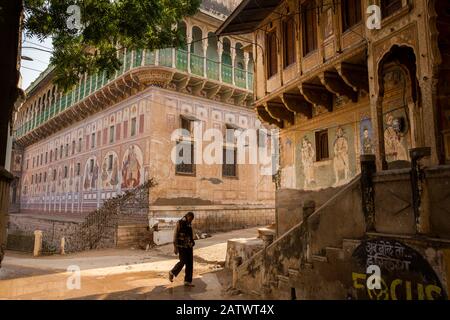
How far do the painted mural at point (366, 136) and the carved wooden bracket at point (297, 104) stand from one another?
238cm

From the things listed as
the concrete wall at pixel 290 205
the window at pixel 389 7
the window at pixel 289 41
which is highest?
the window at pixel 289 41

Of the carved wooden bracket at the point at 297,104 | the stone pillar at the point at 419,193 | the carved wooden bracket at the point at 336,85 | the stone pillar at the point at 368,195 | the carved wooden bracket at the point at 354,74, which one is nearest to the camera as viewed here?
the stone pillar at the point at 419,193

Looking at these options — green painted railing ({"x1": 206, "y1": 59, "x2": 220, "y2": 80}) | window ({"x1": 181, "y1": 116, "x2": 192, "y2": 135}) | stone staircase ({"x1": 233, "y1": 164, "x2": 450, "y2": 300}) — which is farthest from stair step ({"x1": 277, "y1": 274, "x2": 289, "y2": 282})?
green painted railing ({"x1": 206, "y1": 59, "x2": 220, "y2": 80})

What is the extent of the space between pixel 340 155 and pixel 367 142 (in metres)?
1.07

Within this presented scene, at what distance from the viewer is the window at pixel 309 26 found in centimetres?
1045

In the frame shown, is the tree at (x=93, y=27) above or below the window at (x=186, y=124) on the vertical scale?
below

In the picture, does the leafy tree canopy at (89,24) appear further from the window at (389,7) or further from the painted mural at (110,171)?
A: the painted mural at (110,171)

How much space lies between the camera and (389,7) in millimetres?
7551

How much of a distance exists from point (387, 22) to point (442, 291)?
5.07m

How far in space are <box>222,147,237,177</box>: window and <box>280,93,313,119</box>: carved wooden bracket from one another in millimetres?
11777

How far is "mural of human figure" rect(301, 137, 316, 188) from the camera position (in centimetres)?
1125

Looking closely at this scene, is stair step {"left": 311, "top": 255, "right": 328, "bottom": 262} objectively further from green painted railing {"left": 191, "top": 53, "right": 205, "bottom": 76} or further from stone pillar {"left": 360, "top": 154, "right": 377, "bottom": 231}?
green painted railing {"left": 191, "top": 53, "right": 205, "bottom": 76}

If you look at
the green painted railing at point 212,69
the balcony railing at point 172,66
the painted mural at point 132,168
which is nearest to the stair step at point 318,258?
the balcony railing at point 172,66

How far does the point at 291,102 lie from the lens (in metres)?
11.5
